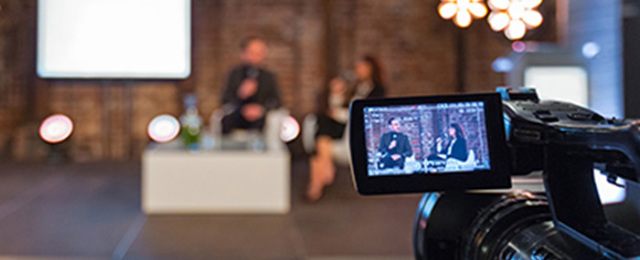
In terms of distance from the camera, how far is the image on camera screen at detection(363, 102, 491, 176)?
71cm

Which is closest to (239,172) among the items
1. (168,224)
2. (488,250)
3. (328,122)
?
(168,224)

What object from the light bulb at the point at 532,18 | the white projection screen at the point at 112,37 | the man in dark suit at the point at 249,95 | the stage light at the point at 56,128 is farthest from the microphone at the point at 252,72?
the stage light at the point at 56,128

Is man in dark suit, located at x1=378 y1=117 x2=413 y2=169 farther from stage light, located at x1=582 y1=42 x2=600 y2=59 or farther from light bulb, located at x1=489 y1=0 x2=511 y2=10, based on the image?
stage light, located at x1=582 y1=42 x2=600 y2=59

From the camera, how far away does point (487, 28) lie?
23.2 ft

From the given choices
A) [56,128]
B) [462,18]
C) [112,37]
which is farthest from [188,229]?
[56,128]

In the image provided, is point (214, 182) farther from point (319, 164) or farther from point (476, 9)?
point (476, 9)

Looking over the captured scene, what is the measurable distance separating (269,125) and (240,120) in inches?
32.0

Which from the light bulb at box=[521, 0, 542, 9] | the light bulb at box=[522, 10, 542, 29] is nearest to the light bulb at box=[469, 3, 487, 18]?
the light bulb at box=[521, 0, 542, 9]

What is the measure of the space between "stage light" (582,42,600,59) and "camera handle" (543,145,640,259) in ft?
13.1

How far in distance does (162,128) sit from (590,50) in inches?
183

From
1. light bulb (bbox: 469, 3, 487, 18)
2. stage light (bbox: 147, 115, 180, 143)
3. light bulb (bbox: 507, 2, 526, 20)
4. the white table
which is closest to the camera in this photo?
light bulb (bbox: 469, 3, 487, 18)

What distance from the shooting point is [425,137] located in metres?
0.72

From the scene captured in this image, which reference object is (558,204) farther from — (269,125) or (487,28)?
(487,28)

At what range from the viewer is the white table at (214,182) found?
12.0 feet
